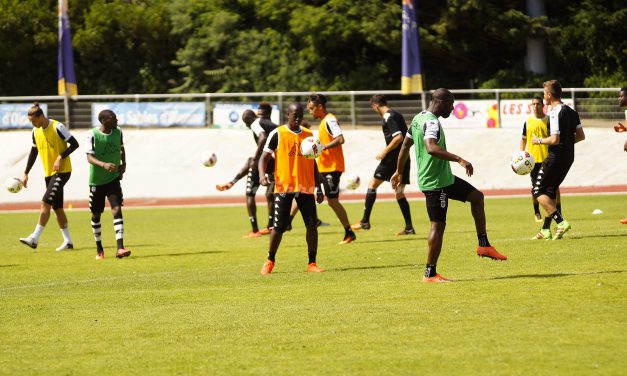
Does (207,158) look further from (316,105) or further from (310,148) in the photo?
(310,148)

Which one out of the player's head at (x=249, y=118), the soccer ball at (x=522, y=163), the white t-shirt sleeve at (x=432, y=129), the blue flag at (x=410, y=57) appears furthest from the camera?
the blue flag at (x=410, y=57)

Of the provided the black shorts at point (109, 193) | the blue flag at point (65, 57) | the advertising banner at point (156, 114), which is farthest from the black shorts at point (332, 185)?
the blue flag at point (65, 57)

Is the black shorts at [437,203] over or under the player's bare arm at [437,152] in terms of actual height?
under

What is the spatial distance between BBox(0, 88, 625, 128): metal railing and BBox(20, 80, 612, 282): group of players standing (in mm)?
15387

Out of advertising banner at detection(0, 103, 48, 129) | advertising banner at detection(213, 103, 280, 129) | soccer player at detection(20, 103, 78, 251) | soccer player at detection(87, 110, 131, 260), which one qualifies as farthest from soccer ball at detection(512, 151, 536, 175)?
advertising banner at detection(0, 103, 48, 129)

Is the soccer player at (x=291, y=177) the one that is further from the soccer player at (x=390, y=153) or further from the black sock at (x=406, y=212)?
the black sock at (x=406, y=212)

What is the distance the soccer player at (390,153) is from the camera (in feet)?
59.5

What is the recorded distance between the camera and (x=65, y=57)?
3772 centimetres

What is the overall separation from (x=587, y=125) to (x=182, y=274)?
22.9 m

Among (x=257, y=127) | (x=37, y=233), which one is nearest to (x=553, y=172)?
(x=257, y=127)

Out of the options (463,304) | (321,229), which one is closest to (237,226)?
(321,229)

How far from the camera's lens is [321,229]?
68.8ft

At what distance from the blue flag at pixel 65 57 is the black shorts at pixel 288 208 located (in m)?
24.9

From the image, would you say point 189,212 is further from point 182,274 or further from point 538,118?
point 182,274
